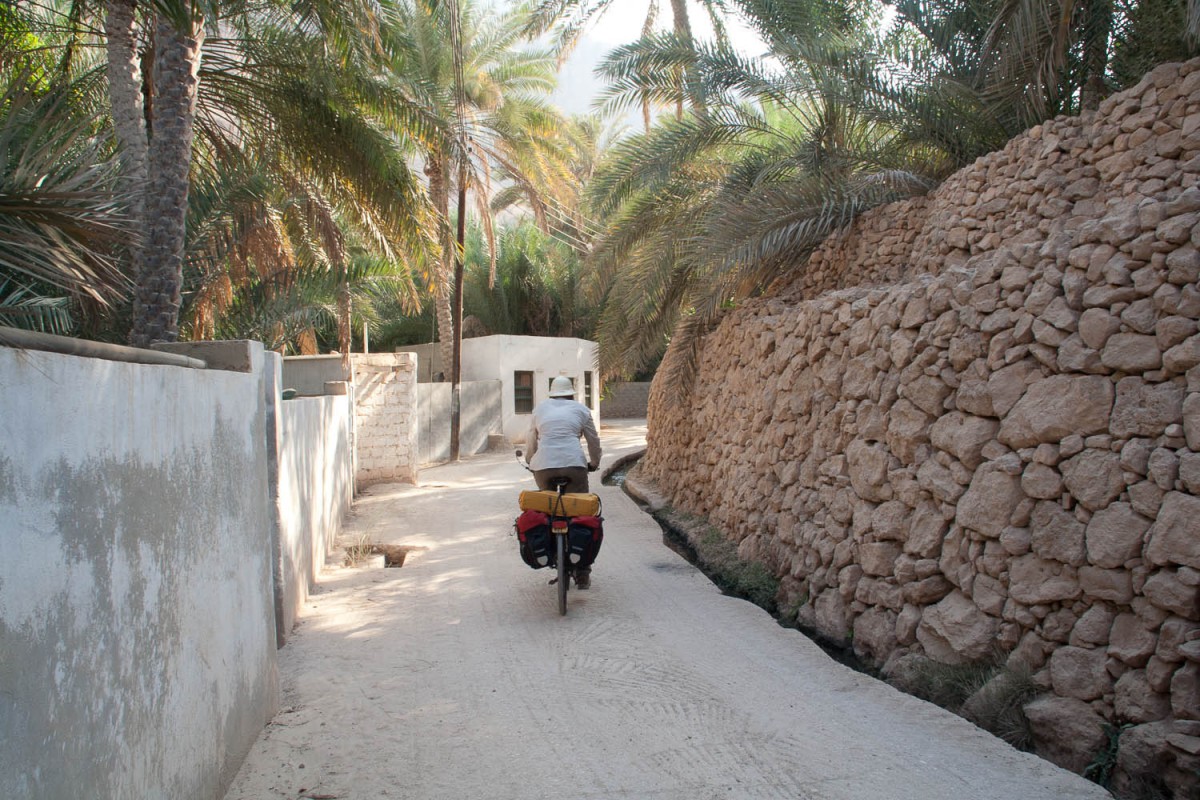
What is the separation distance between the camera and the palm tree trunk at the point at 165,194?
683 centimetres

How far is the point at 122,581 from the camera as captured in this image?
2.70m

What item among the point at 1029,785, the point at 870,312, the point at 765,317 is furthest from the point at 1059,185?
the point at 1029,785

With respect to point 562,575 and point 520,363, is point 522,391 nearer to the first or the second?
point 520,363

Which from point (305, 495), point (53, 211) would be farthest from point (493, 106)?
point (53, 211)

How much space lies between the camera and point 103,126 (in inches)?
313

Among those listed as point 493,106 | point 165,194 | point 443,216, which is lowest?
point 165,194

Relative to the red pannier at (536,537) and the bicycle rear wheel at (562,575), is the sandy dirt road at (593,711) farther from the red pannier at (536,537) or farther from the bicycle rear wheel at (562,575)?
the red pannier at (536,537)

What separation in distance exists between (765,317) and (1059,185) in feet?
9.43

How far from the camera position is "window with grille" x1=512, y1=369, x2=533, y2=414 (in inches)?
870

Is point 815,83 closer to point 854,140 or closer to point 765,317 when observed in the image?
point 854,140

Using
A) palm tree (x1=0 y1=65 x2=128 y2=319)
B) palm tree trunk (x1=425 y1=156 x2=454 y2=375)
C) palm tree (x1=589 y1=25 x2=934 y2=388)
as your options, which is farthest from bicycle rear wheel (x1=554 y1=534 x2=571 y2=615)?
palm tree trunk (x1=425 y1=156 x2=454 y2=375)

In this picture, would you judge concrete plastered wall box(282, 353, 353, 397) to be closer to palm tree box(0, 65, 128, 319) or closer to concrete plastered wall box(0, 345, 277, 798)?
palm tree box(0, 65, 128, 319)

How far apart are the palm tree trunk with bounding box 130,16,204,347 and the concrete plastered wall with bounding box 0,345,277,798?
3165mm

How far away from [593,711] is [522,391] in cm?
1797
